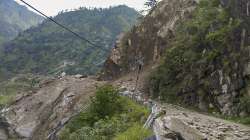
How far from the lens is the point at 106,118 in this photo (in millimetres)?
22281

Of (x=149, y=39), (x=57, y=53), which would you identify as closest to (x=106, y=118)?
(x=149, y=39)

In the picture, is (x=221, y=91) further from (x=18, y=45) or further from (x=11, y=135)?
(x=18, y=45)

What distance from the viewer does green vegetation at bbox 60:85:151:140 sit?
63.6ft

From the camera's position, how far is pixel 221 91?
1092 inches

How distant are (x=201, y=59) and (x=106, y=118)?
11.2 meters

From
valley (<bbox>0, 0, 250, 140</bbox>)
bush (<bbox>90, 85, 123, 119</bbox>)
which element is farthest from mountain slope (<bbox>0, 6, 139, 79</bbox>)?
bush (<bbox>90, 85, 123, 119</bbox>)

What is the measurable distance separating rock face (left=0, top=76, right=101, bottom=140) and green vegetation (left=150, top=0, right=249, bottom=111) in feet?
19.7

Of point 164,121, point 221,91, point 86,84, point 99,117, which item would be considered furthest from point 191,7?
point 164,121

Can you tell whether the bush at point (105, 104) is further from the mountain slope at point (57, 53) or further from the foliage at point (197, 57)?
the mountain slope at point (57, 53)

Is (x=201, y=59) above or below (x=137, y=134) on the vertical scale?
above

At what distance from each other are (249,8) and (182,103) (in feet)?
25.9

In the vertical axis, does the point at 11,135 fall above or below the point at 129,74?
below

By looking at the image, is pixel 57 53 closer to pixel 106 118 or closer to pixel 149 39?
pixel 149 39

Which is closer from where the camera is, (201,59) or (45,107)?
(201,59)
